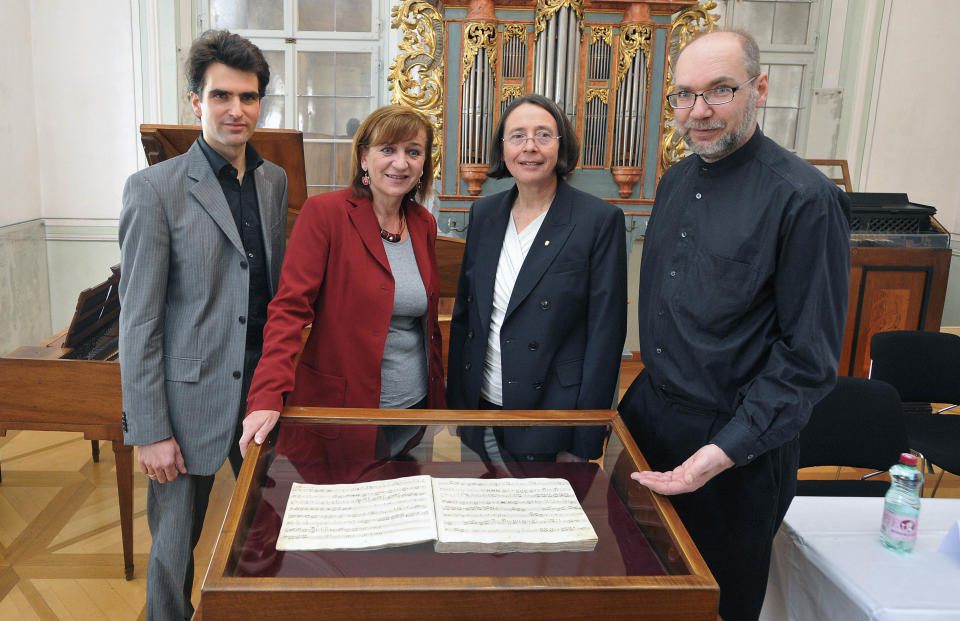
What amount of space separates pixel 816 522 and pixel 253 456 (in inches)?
54.2

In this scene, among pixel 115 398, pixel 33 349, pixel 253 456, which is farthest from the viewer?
pixel 33 349

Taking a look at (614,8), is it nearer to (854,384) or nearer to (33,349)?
(854,384)

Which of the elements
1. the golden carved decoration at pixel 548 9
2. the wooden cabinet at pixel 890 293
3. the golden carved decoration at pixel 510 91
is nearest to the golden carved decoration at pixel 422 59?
the golden carved decoration at pixel 510 91

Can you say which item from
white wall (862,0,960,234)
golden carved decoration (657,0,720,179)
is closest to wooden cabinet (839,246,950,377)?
golden carved decoration (657,0,720,179)

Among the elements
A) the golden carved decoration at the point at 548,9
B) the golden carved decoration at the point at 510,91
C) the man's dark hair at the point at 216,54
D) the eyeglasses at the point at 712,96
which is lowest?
the eyeglasses at the point at 712,96

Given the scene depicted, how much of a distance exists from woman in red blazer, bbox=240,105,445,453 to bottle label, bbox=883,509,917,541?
47.7 inches

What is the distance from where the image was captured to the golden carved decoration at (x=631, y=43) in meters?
4.47

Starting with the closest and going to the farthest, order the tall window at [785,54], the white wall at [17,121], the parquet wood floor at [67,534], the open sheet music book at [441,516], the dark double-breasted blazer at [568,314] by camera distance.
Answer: the open sheet music book at [441,516], the dark double-breasted blazer at [568,314], the parquet wood floor at [67,534], the white wall at [17,121], the tall window at [785,54]

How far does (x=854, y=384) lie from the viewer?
262 cm

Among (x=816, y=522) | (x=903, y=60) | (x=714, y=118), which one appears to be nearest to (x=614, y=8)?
(x=903, y=60)

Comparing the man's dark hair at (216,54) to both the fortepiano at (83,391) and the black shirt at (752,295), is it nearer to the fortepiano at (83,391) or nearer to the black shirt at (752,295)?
the fortepiano at (83,391)

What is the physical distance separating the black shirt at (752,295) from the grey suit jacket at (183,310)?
1.12 metres

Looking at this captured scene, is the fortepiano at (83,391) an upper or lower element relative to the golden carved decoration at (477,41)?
lower

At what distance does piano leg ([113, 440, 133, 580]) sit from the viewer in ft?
8.43
